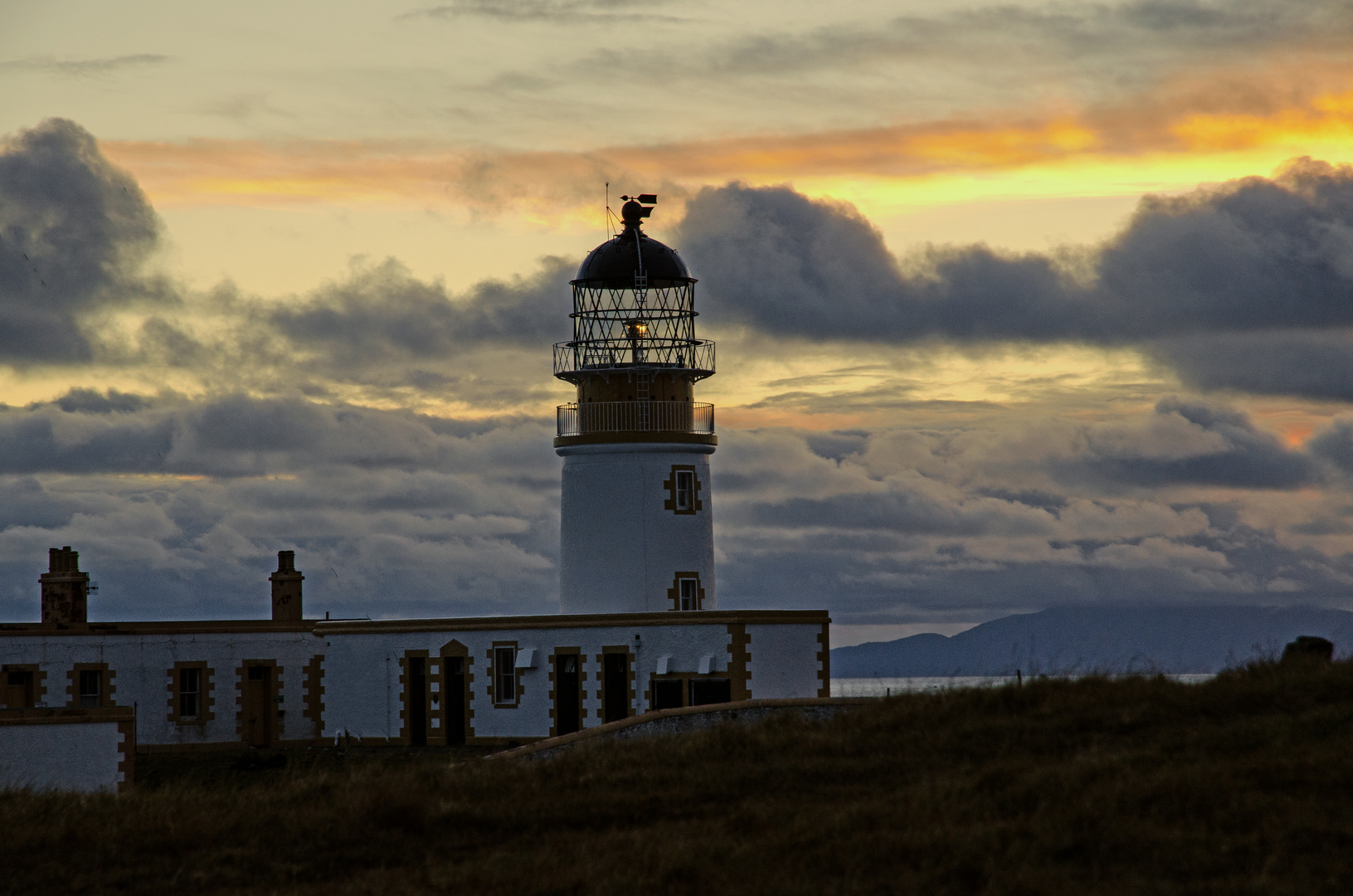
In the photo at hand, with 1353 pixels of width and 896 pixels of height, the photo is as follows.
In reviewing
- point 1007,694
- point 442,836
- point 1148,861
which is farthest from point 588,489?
point 1148,861

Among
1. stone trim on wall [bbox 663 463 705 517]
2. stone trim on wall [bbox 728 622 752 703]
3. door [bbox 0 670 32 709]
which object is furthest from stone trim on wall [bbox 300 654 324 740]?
stone trim on wall [bbox 728 622 752 703]

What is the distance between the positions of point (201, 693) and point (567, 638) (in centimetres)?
1032

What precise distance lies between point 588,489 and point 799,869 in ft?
79.0

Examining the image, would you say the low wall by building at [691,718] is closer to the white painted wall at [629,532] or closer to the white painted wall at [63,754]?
the white painted wall at [63,754]

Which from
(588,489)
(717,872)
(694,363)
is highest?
(694,363)

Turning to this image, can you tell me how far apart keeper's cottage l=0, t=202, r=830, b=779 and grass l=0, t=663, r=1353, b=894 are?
1455 cm

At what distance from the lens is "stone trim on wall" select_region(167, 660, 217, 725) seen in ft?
122

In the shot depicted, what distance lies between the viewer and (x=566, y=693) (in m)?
33.2

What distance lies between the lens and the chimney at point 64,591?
38.2m

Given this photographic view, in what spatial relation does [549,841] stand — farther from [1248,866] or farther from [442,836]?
[1248,866]

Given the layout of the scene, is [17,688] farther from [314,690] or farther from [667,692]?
[667,692]

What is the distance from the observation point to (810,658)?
106ft

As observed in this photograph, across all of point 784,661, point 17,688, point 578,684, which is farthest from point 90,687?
point 784,661

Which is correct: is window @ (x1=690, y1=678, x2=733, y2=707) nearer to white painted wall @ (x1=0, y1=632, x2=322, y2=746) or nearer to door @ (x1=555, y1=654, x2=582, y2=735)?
door @ (x1=555, y1=654, x2=582, y2=735)
